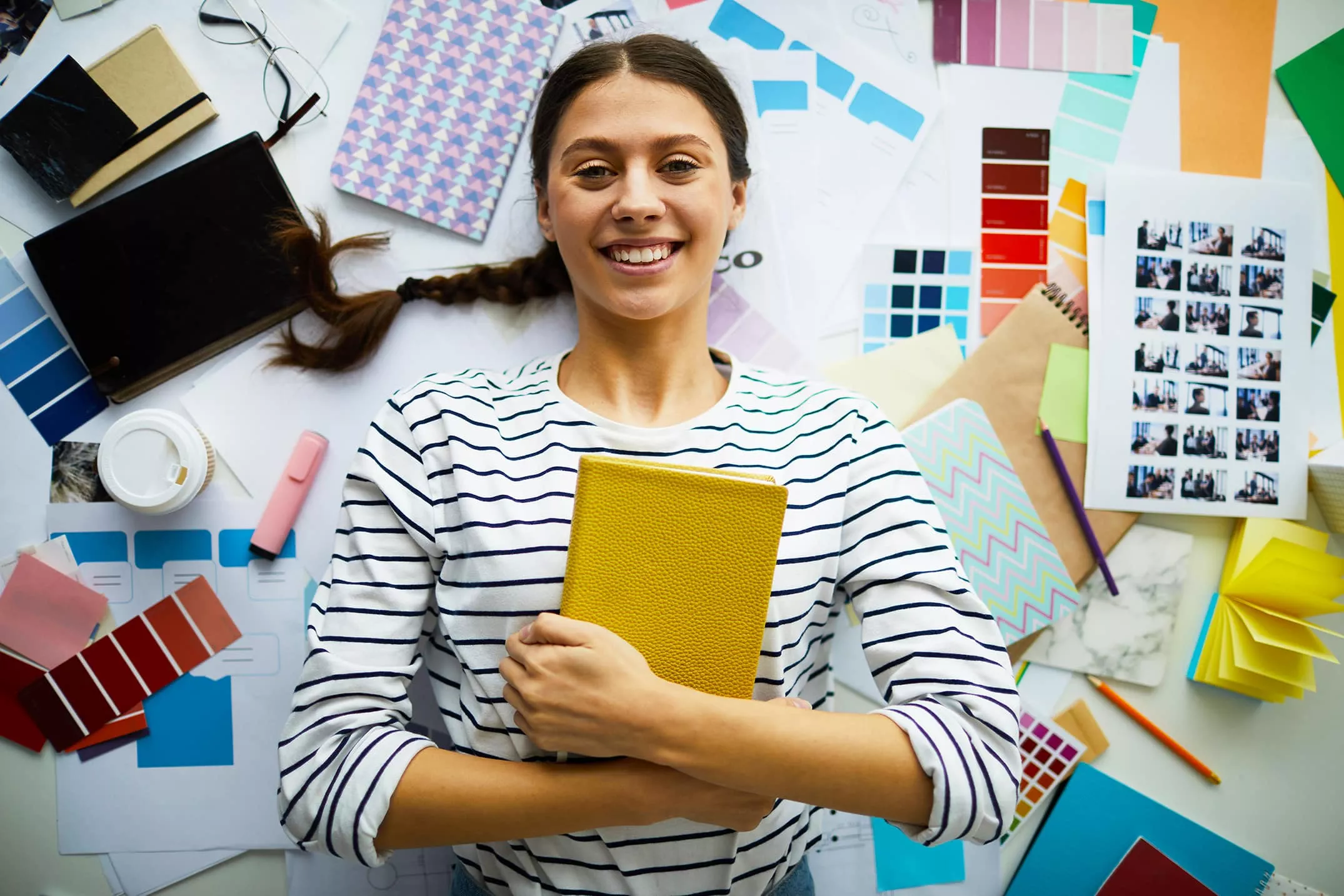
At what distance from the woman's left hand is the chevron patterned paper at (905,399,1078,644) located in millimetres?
631

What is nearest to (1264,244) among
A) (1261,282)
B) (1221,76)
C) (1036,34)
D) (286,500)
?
Result: (1261,282)

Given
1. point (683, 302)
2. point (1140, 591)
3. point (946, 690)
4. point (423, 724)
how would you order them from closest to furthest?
point (946, 690)
point (683, 302)
point (423, 724)
point (1140, 591)

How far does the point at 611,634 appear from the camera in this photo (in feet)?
2.65

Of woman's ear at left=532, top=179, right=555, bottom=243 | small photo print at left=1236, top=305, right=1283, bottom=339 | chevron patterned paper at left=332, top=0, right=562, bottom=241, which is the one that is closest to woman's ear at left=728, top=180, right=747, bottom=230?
woman's ear at left=532, top=179, right=555, bottom=243

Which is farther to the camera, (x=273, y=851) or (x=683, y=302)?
(x=273, y=851)

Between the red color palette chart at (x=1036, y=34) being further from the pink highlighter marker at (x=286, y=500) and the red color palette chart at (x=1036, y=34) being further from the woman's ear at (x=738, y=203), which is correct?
the pink highlighter marker at (x=286, y=500)

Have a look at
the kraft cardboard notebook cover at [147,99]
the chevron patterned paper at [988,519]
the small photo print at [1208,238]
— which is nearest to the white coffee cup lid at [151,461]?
the kraft cardboard notebook cover at [147,99]

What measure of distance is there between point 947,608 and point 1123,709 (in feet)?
2.07

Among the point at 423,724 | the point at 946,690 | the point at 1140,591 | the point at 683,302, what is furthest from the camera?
the point at 1140,591

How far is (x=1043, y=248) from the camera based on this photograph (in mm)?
1256

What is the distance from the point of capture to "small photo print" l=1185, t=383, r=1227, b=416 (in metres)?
1.25

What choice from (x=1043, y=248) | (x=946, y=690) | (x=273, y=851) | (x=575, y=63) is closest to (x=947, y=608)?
(x=946, y=690)

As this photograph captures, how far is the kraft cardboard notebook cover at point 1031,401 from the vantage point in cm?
123

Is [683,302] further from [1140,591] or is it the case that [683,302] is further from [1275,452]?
[1275,452]
